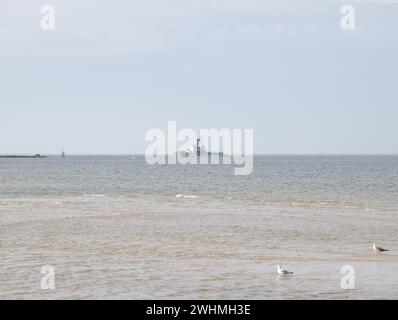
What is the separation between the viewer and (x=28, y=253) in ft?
80.1

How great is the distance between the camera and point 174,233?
31172 mm

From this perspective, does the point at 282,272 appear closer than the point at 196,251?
Yes

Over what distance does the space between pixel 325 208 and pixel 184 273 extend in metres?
27.1

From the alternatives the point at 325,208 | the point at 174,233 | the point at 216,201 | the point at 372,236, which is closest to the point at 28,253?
the point at 174,233

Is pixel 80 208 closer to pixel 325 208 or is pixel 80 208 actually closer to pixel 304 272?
pixel 325 208

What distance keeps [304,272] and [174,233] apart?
11187 mm

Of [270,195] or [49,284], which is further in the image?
[270,195]

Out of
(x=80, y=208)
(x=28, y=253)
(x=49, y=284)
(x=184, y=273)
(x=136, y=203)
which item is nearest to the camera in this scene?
(x=49, y=284)

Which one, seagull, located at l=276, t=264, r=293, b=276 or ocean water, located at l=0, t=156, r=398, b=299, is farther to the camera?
seagull, located at l=276, t=264, r=293, b=276

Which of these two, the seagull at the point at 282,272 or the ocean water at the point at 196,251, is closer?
the ocean water at the point at 196,251

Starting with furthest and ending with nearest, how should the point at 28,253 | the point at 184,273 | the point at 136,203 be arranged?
the point at 136,203
the point at 28,253
the point at 184,273

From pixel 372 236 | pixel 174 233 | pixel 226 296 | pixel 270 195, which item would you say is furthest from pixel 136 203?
pixel 226 296
